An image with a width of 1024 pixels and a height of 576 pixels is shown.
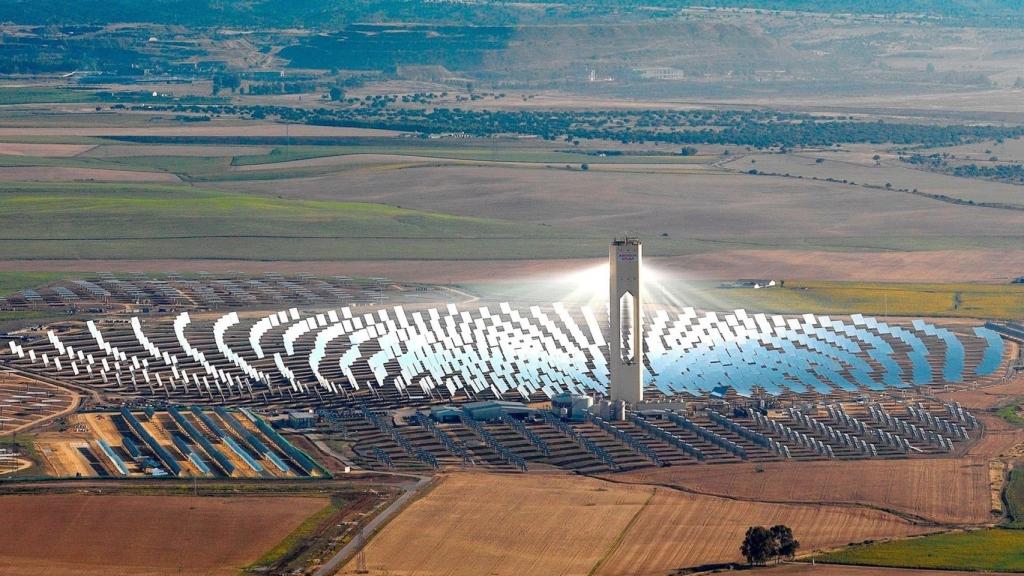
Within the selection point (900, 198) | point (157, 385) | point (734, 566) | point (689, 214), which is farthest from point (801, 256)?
point (734, 566)

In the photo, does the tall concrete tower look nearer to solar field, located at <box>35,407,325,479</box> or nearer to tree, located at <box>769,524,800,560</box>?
solar field, located at <box>35,407,325,479</box>

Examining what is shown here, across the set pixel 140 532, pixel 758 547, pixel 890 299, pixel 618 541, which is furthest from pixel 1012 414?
pixel 140 532

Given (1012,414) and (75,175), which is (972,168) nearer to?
(75,175)

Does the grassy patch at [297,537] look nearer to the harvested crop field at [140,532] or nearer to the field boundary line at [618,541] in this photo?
the harvested crop field at [140,532]

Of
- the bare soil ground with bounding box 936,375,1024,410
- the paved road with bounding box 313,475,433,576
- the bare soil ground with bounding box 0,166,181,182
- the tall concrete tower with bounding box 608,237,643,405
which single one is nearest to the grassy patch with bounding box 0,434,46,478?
the paved road with bounding box 313,475,433,576

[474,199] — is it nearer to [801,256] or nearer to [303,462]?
[801,256]
